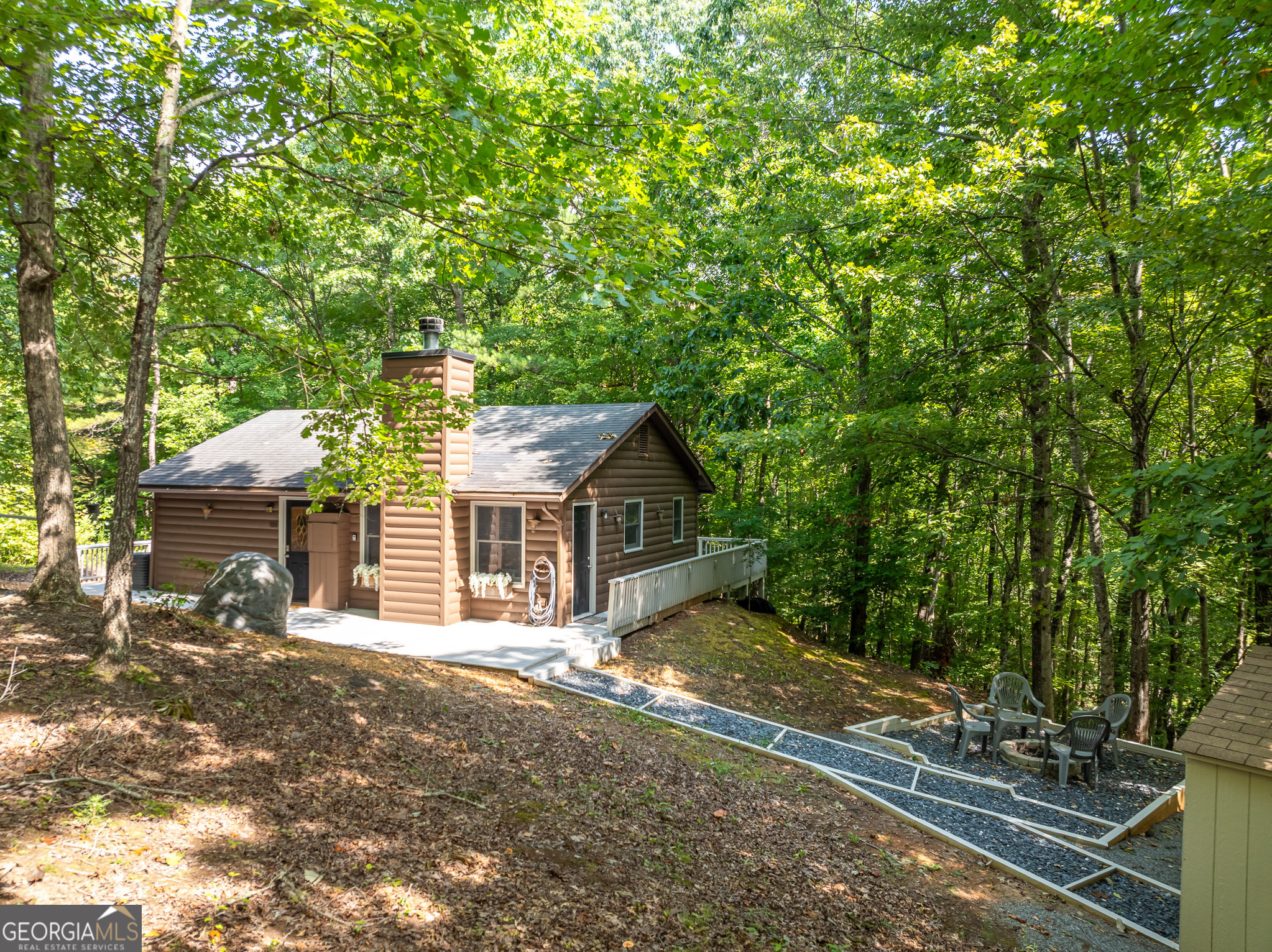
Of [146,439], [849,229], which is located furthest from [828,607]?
[146,439]

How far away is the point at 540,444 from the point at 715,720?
647 centimetres

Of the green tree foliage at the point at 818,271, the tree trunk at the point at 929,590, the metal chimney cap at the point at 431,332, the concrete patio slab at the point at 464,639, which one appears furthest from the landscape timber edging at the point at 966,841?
the tree trunk at the point at 929,590

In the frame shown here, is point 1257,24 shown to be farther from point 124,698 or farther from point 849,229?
point 124,698

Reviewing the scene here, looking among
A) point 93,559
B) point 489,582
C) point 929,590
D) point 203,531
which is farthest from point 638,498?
point 93,559

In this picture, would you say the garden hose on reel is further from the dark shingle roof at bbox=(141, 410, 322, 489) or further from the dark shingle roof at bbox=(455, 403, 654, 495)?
the dark shingle roof at bbox=(141, 410, 322, 489)

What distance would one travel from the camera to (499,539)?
11.9 metres

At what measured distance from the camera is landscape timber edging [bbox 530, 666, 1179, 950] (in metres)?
5.04

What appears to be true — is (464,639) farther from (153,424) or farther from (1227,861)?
(153,424)

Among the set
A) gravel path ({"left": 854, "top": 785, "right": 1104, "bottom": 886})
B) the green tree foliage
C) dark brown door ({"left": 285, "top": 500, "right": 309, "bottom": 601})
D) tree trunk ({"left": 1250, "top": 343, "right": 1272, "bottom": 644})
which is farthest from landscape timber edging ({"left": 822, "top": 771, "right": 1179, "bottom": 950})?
dark brown door ({"left": 285, "top": 500, "right": 309, "bottom": 601})

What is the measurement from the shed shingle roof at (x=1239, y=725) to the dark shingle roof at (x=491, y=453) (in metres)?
8.31

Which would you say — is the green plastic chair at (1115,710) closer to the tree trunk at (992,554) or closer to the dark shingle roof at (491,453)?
the tree trunk at (992,554)

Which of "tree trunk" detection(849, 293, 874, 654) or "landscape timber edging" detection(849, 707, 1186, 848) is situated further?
"tree trunk" detection(849, 293, 874, 654)

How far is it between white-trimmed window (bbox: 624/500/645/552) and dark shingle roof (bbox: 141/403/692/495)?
5.67 ft

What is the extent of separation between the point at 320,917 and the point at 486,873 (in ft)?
3.27
